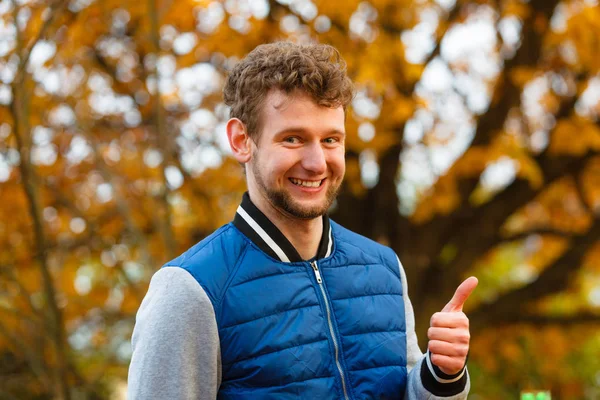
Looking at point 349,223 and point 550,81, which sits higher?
point 550,81

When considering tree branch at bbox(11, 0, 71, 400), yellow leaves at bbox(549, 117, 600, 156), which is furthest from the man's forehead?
yellow leaves at bbox(549, 117, 600, 156)

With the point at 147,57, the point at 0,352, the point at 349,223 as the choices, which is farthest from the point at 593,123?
the point at 0,352

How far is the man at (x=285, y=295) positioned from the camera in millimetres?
1775

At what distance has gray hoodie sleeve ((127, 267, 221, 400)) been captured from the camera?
5.71 feet

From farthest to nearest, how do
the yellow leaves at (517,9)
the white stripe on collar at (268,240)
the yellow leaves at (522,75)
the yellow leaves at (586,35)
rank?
the yellow leaves at (522,75) → the yellow leaves at (517,9) → the yellow leaves at (586,35) → the white stripe on collar at (268,240)

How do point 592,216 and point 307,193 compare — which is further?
point 592,216

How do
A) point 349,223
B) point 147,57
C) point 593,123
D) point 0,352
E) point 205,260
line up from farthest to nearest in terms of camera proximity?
point 0,352
point 349,223
point 593,123
point 147,57
point 205,260

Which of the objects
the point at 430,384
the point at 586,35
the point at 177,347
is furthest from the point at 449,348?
the point at 586,35

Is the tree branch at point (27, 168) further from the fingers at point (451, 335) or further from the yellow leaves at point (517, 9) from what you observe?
the yellow leaves at point (517, 9)

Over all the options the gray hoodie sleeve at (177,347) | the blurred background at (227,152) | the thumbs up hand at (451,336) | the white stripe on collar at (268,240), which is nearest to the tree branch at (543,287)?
the blurred background at (227,152)

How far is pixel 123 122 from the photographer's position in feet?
21.2

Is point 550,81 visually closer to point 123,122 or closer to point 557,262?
point 557,262

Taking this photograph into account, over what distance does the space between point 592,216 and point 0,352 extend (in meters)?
6.21

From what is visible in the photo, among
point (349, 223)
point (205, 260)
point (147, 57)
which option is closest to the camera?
point (205, 260)
